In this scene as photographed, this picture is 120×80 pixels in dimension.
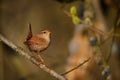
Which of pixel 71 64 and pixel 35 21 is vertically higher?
pixel 71 64

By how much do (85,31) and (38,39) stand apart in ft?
5.14

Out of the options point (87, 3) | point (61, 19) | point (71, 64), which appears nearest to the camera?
point (87, 3)

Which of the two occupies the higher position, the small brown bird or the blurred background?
the small brown bird

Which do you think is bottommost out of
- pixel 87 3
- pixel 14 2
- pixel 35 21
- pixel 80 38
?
pixel 35 21

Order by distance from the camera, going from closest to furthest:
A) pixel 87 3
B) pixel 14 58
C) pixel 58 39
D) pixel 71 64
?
1. pixel 87 3
2. pixel 71 64
3. pixel 14 58
4. pixel 58 39

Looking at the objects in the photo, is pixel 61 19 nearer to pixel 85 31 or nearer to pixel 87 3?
pixel 85 31

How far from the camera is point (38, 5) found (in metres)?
4.62

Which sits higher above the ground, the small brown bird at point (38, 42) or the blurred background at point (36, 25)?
the small brown bird at point (38, 42)

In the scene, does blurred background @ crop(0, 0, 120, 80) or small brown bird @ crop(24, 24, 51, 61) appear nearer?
small brown bird @ crop(24, 24, 51, 61)

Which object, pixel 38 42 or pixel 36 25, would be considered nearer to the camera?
pixel 38 42

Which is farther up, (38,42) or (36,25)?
(38,42)

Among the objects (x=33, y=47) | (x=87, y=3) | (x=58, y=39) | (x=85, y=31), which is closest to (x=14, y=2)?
(x=58, y=39)

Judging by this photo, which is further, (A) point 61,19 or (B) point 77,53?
(A) point 61,19

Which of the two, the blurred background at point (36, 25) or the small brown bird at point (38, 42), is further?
the blurred background at point (36, 25)
